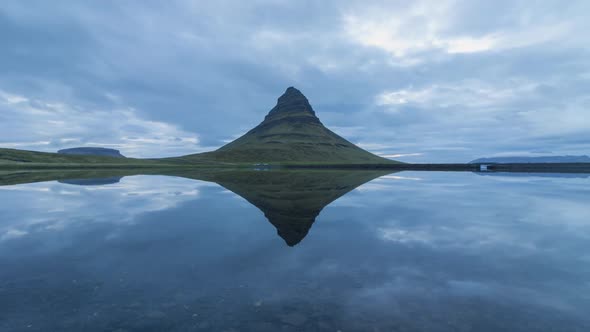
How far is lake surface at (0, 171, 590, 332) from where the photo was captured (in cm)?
857

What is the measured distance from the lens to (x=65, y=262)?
1302cm

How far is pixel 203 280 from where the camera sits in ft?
36.9

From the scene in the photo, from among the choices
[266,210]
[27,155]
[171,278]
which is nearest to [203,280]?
[171,278]

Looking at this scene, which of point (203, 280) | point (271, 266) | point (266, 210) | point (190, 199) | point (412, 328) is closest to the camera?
point (412, 328)

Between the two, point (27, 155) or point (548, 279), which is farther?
point (27, 155)

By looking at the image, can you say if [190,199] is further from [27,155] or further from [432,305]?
[27,155]

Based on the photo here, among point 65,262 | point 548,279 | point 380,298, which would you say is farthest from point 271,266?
point 548,279

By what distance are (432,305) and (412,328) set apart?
176 cm

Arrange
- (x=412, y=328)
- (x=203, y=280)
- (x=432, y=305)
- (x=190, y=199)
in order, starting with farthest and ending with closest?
(x=190, y=199), (x=203, y=280), (x=432, y=305), (x=412, y=328)

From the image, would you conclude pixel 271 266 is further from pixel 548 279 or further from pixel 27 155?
pixel 27 155

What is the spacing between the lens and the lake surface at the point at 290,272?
28.1 feet

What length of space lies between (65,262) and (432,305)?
14.7m

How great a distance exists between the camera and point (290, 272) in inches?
482

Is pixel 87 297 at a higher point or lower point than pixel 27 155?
lower
